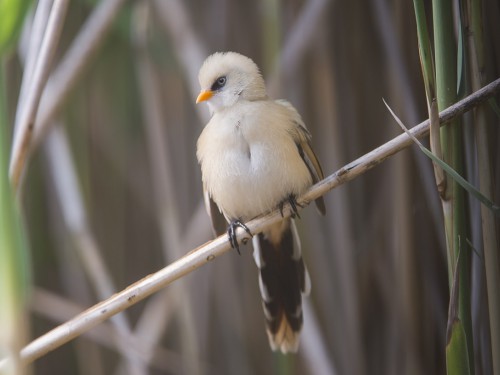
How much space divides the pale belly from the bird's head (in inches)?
4.5

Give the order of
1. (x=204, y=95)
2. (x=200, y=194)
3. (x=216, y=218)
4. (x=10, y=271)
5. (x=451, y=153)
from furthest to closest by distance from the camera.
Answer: (x=200, y=194), (x=216, y=218), (x=204, y=95), (x=451, y=153), (x=10, y=271)

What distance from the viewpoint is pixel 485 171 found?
3.15 ft

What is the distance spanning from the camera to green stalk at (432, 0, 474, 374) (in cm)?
90

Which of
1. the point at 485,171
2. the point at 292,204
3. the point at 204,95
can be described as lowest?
the point at 485,171

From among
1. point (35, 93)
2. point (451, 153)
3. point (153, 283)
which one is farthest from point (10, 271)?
point (451, 153)

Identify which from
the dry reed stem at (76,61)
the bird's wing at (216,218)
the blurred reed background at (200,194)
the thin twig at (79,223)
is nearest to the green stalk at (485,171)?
the blurred reed background at (200,194)

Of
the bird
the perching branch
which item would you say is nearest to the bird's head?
the bird

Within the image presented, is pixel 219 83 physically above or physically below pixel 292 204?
above

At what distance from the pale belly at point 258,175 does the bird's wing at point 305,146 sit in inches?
1.1

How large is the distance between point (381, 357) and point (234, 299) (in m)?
0.46

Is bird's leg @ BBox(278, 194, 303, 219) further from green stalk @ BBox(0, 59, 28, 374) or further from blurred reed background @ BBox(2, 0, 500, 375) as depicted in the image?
green stalk @ BBox(0, 59, 28, 374)

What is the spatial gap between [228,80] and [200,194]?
1.99ft

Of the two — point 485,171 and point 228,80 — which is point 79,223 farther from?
point 485,171

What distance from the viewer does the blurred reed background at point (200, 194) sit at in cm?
130
